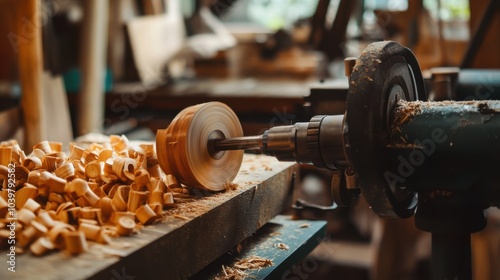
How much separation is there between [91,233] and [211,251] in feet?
0.99

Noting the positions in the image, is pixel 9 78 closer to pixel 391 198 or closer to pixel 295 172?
pixel 295 172

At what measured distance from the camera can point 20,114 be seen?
8.77 feet

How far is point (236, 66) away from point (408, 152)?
3044 mm

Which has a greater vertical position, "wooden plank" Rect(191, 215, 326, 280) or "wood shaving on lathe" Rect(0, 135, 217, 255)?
"wood shaving on lathe" Rect(0, 135, 217, 255)

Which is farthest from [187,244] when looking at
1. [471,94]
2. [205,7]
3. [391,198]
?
[205,7]

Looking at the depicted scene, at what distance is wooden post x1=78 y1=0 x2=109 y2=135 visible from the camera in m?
3.38

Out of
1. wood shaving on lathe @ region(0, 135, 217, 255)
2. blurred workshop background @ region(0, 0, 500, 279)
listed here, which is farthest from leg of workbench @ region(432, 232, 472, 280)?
blurred workshop background @ region(0, 0, 500, 279)

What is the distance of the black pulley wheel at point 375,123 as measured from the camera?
44.4 inches

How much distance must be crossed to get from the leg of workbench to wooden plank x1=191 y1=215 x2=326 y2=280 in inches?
16.3

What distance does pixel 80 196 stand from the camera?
1.33 meters

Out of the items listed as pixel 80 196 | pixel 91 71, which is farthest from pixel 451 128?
pixel 91 71

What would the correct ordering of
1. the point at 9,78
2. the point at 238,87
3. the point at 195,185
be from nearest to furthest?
1. the point at 195,185
2. the point at 9,78
3. the point at 238,87

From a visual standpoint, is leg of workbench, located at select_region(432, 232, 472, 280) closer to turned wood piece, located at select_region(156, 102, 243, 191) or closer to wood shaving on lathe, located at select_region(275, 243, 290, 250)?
wood shaving on lathe, located at select_region(275, 243, 290, 250)

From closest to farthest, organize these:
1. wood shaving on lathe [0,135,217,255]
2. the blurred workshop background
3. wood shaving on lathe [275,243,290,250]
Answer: wood shaving on lathe [0,135,217,255]
wood shaving on lathe [275,243,290,250]
the blurred workshop background
